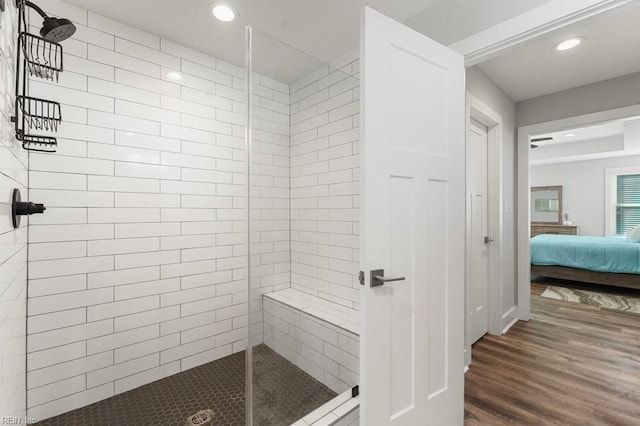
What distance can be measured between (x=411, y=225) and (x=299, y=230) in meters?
0.75

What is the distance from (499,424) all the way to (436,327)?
0.80 meters

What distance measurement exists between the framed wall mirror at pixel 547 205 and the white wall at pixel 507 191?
5128 mm

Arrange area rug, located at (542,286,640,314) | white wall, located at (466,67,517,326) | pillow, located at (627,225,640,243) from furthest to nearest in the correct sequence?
pillow, located at (627,225,640,243) < area rug, located at (542,286,640,314) < white wall, located at (466,67,517,326)

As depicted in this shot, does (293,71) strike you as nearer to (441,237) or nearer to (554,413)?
(441,237)

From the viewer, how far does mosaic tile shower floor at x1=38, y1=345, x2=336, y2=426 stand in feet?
4.76

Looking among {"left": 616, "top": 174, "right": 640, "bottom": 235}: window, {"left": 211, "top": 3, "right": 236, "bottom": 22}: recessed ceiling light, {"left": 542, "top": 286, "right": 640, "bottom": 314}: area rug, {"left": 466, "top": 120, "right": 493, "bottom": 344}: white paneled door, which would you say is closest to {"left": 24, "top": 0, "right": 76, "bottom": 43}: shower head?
{"left": 211, "top": 3, "right": 236, "bottom": 22}: recessed ceiling light

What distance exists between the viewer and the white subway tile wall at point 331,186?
1.91 metres

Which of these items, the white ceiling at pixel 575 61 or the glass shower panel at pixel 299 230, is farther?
the white ceiling at pixel 575 61

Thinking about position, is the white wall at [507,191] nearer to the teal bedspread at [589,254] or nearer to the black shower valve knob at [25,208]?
the teal bedspread at [589,254]

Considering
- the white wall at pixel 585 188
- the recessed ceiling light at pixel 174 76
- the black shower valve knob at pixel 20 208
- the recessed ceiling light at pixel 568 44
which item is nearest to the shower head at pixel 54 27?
the black shower valve knob at pixel 20 208

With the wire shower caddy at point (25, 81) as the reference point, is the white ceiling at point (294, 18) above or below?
above

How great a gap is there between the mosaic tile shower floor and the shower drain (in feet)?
0.10

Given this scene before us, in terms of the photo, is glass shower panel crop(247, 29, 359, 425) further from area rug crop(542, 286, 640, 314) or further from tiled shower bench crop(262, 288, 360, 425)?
area rug crop(542, 286, 640, 314)

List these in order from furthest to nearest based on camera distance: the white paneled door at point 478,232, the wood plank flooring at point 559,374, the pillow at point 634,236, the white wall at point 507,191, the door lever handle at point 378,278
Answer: the pillow at point 634,236 → the white wall at point 507,191 → the white paneled door at point 478,232 → the wood plank flooring at point 559,374 → the door lever handle at point 378,278
